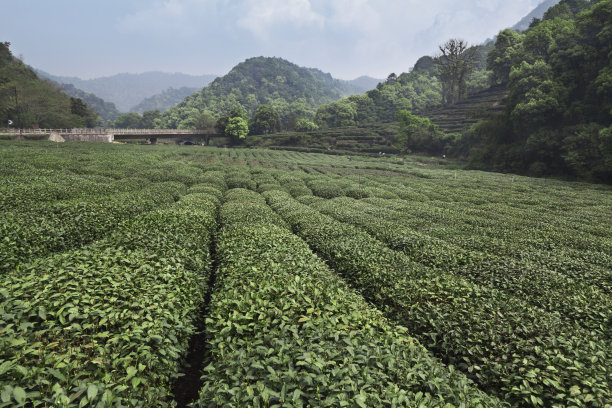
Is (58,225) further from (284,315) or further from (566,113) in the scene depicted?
(566,113)

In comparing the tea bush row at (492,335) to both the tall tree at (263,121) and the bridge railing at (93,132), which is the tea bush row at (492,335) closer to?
the bridge railing at (93,132)

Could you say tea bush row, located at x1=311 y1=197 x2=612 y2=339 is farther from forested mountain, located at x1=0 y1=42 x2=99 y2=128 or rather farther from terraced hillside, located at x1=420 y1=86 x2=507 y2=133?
forested mountain, located at x1=0 y1=42 x2=99 y2=128

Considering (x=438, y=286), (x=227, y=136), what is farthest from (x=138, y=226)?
(x=227, y=136)

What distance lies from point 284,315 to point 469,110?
110 meters

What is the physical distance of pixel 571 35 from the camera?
48000 mm

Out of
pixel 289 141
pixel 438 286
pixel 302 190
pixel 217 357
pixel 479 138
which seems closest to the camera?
pixel 217 357

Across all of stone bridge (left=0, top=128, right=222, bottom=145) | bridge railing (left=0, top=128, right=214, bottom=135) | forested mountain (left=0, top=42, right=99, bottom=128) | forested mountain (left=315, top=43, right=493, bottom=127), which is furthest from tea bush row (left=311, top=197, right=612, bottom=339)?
forested mountain (left=315, top=43, right=493, bottom=127)

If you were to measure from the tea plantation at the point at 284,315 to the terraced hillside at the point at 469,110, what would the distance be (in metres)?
83.3

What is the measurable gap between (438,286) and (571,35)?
66541mm

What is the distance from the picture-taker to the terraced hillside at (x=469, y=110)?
274 ft

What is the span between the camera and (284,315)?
5824 millimetres

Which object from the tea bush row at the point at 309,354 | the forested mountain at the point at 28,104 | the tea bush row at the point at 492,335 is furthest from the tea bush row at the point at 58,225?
the forested mountain at the point at 28,104

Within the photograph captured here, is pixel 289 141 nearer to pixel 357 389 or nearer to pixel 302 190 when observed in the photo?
pixel 302 190

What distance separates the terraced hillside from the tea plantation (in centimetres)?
8326
